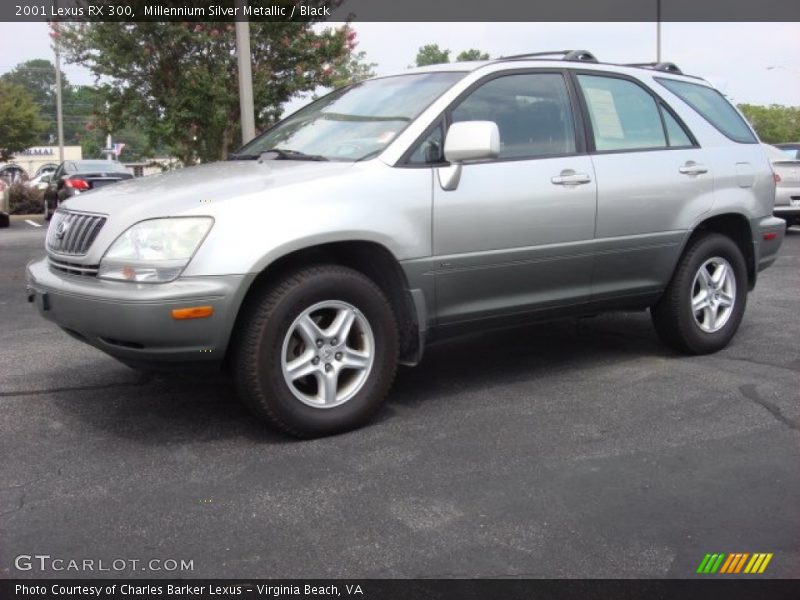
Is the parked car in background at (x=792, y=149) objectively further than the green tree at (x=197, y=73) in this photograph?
Yes

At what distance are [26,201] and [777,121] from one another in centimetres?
7373

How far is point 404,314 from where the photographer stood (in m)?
4.32

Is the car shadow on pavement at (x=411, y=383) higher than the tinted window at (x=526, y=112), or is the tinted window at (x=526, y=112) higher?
the tinted window at (x=526, y=112)

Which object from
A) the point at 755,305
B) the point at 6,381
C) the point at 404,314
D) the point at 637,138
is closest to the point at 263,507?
the point at 404,314

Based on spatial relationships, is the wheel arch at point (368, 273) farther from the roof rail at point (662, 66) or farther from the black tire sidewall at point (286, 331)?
the roof rail at point (662, 66)

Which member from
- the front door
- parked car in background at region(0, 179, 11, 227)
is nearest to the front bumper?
the front door

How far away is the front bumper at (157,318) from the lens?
3.62 metres

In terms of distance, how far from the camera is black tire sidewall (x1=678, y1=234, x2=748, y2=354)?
5.39 metres

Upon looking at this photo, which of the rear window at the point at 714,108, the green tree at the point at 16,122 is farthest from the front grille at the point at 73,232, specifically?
the green tree at the point at 16,122

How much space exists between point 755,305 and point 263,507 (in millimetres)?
5413

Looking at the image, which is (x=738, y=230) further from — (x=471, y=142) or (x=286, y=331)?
(x=286, y=331)

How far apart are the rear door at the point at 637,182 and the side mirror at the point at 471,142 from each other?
93cm

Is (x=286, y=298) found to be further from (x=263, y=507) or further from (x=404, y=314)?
(x=263, y=507)

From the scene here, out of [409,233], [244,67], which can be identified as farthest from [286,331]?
[244,67]
